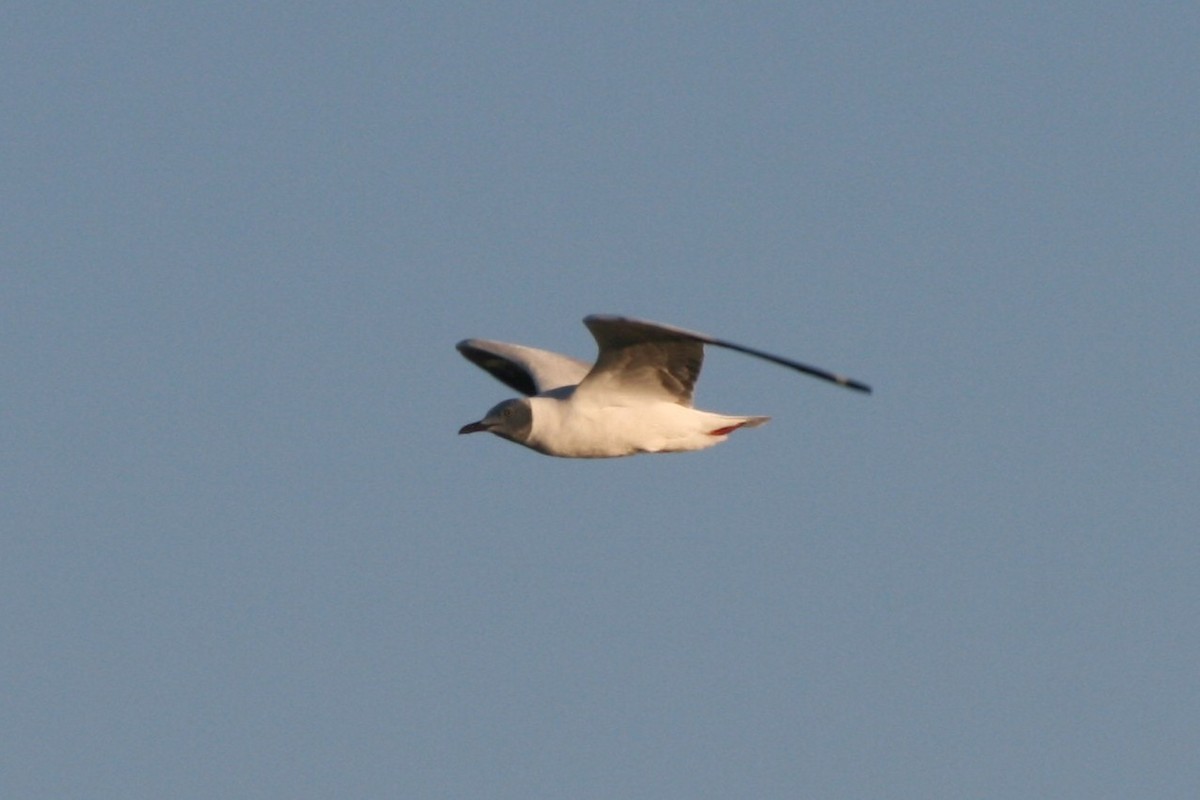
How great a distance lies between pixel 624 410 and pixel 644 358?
2.73 feet

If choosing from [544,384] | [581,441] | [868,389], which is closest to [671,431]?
[581,441]

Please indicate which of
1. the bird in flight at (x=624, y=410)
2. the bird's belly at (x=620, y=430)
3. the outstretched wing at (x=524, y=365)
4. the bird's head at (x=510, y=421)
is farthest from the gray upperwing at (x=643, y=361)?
the outstretched wing at (x=524, y=365)

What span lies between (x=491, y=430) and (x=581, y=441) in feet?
4.47

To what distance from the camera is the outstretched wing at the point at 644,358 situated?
1989 centimetres

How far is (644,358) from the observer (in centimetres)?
2091

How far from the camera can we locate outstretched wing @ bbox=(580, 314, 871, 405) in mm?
19891

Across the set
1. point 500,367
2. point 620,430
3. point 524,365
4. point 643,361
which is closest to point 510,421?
point 620,430

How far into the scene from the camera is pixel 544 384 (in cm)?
2427

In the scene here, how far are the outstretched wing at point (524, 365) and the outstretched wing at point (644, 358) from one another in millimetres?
2788

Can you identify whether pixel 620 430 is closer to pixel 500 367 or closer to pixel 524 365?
pixel 524 365

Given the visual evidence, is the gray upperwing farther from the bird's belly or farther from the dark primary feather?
the dark primary feather

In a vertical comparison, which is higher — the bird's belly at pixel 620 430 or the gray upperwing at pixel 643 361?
the gray upperwing at pixel 643 361

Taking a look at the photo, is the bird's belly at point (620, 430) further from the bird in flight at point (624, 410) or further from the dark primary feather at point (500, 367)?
the dark primary feather at point (500, 367)

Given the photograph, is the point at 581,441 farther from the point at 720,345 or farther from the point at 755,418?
the point at 720,345
